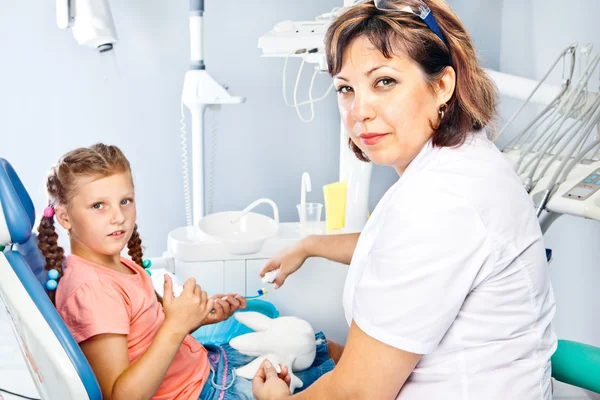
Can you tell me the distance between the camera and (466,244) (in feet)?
2.60

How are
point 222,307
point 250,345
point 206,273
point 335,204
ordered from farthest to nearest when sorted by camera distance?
point 335,204 < point 206,273 < point 250,345 < point 222,307

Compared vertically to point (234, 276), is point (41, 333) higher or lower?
higher

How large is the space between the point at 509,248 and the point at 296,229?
119 centimetres

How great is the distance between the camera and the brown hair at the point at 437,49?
0.91 meters

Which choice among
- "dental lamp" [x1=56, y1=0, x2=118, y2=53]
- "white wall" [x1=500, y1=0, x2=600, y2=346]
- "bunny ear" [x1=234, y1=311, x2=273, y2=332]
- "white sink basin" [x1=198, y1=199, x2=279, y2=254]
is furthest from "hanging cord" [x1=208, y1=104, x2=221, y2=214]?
"white wall" [x1=500, y1=0, x2=600, y2=346]

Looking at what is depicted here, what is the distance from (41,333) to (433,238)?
579 millimetres

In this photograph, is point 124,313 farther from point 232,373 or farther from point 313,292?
point 313,292

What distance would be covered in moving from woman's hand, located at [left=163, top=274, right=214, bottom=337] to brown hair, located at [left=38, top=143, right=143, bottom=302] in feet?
0.71

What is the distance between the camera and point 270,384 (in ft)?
3.54

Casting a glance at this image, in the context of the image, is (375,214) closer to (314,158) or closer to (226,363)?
(226,363)

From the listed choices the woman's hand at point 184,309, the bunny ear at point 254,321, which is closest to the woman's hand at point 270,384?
the woman's hand at point 184,309

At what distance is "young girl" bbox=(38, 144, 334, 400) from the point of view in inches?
42.0

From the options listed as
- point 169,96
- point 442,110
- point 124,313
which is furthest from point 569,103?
point 169,96

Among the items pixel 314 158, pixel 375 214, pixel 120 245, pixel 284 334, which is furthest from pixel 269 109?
pixel 375 214
